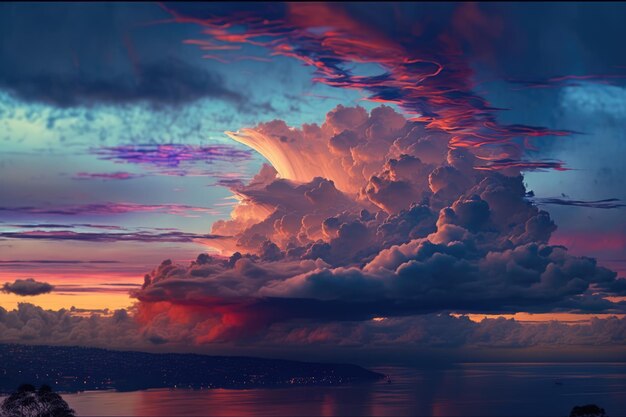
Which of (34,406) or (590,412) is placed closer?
(590,412)

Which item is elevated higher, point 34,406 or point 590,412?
point 590,412

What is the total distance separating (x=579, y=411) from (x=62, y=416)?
11744 centimetres

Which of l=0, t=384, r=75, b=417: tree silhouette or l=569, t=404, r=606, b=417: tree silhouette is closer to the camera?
l=569, t=404, r=606, b=417: tree silhouette

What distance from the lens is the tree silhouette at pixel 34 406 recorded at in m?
180

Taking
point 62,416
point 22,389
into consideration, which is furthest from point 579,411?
point 22,389

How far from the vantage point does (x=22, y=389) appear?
617ft

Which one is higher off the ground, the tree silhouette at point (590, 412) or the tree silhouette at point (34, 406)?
the tree silhouette at point (590, 412)

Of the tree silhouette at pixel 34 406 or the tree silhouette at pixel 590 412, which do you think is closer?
the tree silhouette at pixel 590 412

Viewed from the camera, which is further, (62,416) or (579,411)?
(62,416)

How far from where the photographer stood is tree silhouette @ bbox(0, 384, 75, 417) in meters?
180

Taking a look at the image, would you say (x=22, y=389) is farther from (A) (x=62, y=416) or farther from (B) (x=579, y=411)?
(B) (x=579, y=411)

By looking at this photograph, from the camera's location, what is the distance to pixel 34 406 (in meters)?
183

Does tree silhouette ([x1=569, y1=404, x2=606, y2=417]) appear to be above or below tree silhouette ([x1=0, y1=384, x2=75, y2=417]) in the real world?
above

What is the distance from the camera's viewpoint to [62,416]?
7111 inches
